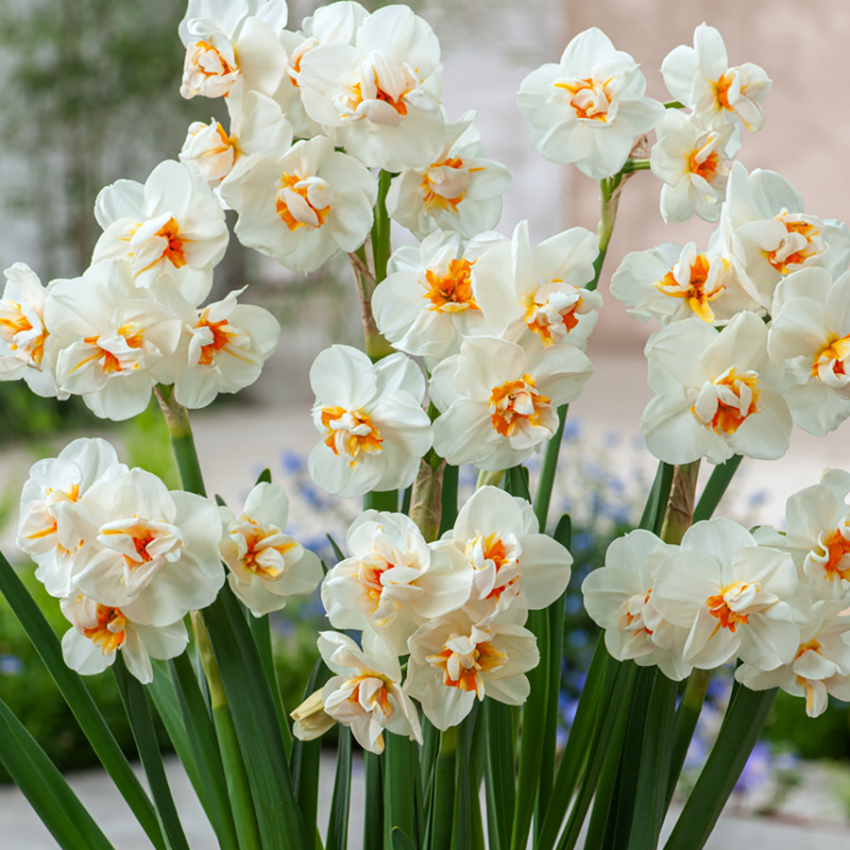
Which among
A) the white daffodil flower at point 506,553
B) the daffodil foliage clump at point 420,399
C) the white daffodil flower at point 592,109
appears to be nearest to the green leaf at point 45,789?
the daffodil foliage clump at point 420,399

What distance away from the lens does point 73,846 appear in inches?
18.4

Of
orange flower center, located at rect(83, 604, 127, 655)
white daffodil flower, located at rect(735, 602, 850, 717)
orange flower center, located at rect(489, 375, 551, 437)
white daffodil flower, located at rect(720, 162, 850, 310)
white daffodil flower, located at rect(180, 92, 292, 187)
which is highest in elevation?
white daffodil flower, located at rect(180, 92, 292, 187)

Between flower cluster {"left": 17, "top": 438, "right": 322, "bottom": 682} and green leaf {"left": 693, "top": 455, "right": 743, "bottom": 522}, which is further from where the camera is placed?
green leaf {"left": 693, "top": 455, "right": 743, "bottom": 522}

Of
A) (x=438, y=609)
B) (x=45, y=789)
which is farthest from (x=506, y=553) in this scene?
(x=45, y=789)

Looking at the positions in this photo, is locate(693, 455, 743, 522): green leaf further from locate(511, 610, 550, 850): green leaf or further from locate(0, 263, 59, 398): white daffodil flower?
locate(0, 263, 59, 398): white daffodil flower

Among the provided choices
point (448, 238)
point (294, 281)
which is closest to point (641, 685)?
point (448, 238)

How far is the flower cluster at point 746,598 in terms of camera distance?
38 cm

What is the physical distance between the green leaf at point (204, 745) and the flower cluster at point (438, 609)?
0.29ft

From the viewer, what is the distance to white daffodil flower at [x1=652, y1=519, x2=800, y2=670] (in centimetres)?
37

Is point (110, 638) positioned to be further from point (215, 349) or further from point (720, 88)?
point (720, 88)

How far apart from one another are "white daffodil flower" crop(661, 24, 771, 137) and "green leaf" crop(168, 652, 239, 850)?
0.32m

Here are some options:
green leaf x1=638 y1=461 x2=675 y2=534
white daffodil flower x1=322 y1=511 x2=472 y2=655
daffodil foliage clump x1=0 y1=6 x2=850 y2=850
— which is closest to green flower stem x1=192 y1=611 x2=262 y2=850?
daffodil foliage clump x1=0 y1=6 x2=850 y2=850

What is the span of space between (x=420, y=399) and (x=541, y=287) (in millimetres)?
67

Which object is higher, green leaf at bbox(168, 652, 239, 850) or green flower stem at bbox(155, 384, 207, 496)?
green flower stem at bbox(155, 384, 207, 496)
